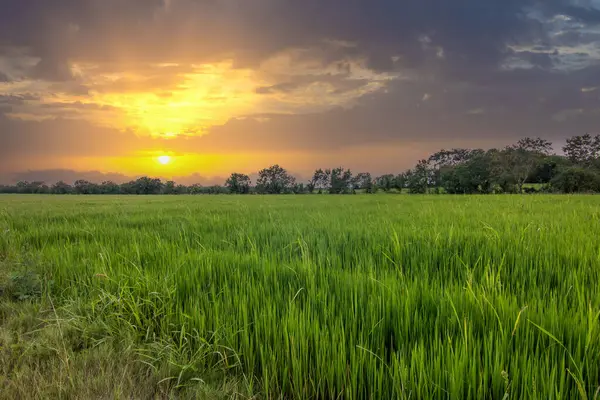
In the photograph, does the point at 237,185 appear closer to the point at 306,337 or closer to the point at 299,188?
the point at 299,188

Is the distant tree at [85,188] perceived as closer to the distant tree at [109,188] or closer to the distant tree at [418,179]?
the distant tree at [109,188]

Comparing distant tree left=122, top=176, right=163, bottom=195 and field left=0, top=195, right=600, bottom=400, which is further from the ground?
distant tree left=122, top=176, right=163, bottom=195

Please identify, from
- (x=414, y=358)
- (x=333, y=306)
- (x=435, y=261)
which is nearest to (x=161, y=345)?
(x=333, y=306)

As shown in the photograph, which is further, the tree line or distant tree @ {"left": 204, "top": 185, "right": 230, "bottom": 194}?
distant tree @ {"left": 204, "top": 185, "right": 230, "bottom": 194}

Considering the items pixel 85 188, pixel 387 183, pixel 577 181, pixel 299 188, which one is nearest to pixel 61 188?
pixel 85 188

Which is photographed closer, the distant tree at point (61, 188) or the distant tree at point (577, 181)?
the distant tree at point (577, 181)

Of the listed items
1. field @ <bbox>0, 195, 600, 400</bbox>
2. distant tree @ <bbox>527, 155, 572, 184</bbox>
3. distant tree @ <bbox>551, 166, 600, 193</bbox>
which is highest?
distant tree @ <bbox>527, 155, 572, 184</bbox>

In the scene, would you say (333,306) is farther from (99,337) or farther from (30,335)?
(30,335)

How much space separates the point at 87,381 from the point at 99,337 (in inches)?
24.9

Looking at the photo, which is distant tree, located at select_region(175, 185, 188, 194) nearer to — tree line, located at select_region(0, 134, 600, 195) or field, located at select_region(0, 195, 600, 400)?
tree line, located at select_region(0, 134, 600, 195)

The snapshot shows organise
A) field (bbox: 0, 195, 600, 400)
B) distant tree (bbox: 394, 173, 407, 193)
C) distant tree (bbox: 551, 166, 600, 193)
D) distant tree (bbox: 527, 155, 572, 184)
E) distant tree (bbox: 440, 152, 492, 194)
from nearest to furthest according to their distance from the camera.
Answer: field (bbox: 0, 195, 600, 400) < distant tree (bbox: 551, 166, 600, 193) < distant tree (bbox: 440, 152, 492, 194) < distant tree (bbox: 527, 155, 572, 184) < distant tree (bbox: 394, 173, 407, 193)

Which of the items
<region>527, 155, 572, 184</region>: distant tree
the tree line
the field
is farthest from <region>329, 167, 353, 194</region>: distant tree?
the field

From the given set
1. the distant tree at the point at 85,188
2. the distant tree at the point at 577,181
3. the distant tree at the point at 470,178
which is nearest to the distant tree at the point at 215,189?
the distant tree at the point at 85,188

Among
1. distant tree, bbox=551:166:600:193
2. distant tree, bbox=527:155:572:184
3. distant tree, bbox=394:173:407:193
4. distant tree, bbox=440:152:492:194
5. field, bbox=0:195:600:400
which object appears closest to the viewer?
field, bbox=0:195:600:400
